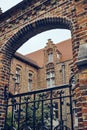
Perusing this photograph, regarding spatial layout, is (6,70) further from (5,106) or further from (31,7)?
(31,7)

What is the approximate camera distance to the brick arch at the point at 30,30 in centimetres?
Answer: 456

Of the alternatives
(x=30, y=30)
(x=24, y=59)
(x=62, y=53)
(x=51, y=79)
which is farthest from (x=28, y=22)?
(x=62, y=53)

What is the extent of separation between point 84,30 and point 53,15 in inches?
54.4

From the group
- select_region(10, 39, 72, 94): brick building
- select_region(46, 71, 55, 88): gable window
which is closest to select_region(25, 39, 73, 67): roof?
select_region(10, 39, 72, 94): brick building

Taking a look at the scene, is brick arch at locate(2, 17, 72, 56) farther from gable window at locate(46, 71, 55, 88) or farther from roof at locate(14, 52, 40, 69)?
gable window at locate(46, 71, 55, 88)

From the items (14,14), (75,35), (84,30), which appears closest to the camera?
(84,30)

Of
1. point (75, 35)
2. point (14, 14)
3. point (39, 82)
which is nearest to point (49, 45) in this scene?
point (39, 82)

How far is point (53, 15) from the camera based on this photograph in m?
4.49

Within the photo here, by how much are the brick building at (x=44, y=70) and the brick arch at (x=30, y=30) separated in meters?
12.0

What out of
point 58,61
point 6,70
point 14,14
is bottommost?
point 6,70

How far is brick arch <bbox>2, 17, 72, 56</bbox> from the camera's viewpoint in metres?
4.56

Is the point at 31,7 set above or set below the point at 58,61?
below

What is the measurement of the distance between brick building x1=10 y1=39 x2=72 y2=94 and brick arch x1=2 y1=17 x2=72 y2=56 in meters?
12.0

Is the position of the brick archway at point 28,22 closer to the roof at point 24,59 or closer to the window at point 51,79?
the roof at point 24,59
